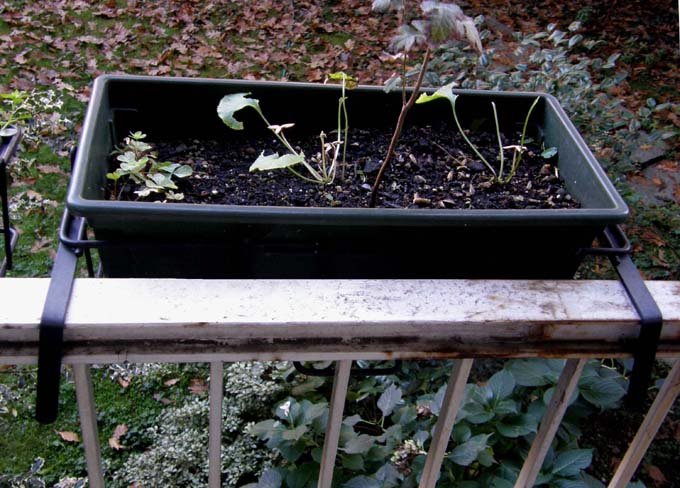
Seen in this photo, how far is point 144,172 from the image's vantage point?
3.20 ft

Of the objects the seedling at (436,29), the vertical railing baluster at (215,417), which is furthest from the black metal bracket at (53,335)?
the seedling at (436,29)

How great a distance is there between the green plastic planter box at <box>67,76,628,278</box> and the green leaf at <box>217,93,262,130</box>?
59 mm

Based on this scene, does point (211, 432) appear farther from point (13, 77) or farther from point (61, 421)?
point (13, 77)

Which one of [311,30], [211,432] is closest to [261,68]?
[311,30]

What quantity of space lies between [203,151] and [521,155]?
55cm

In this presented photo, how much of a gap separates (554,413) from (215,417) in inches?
18.6

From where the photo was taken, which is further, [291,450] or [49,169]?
[49,169]

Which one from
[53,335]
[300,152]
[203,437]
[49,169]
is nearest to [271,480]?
[203,437]

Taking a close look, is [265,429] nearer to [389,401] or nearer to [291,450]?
[291,450]

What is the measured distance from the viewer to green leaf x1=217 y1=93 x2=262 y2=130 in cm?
97

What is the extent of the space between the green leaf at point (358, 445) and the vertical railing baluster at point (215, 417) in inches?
17.7

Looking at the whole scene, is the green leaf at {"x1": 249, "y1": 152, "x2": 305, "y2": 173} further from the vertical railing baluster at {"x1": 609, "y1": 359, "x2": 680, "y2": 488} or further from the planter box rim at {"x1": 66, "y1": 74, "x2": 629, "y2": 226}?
the vertical railing baluster at {"x1": 609, "y1": 359, "x2": 680, "y2": 488}

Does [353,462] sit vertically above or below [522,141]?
below

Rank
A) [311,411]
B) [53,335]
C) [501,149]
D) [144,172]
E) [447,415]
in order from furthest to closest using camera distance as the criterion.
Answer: [311,411] < [501,149] < [144,172] < [447,415] < [53,335]
